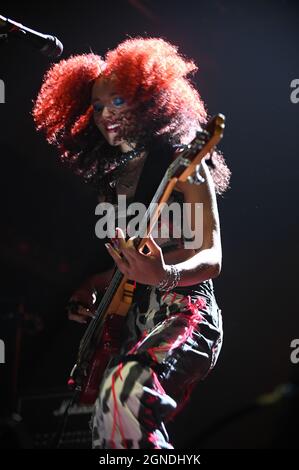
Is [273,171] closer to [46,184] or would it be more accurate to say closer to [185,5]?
[185,5]

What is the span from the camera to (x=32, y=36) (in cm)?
233

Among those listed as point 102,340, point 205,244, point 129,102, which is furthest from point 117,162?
point 102,340

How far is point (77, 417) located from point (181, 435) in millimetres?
1000

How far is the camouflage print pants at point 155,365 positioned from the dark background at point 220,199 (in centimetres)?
153

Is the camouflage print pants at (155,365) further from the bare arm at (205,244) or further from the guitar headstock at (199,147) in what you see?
the guitar headstock at (199,147)

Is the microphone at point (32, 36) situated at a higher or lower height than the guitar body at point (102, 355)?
higher

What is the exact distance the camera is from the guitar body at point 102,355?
2.29 metres

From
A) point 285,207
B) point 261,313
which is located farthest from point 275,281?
point 285,207

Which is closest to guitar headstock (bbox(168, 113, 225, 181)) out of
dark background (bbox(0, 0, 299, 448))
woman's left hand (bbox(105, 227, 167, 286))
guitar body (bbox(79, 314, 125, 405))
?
woman's left hand (bbox(105, 227, 167, 286))

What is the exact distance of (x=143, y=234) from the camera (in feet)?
6.54

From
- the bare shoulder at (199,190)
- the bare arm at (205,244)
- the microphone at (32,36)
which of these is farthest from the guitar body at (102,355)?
the microphone at (32,36)

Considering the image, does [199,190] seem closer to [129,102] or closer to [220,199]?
[129,102]

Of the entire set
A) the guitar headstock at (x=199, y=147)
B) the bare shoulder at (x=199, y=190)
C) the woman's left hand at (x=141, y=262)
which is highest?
the guitar headstock at (x=199, y=147)

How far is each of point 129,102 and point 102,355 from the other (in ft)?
3.99
